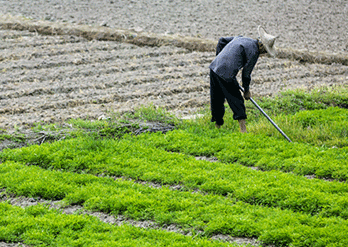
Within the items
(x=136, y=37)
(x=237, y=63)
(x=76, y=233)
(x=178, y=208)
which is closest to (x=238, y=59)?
(x=237, y=63)

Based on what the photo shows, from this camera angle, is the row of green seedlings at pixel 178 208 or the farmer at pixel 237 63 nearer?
the row of green seedlings at pixel 178 208

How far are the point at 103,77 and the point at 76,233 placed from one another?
618 cm

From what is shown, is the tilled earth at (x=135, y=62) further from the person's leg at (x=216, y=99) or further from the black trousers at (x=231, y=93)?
the black trousers at (x=231, y=93)

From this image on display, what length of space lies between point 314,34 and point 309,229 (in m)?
11.1

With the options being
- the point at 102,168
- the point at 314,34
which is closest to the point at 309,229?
the point at 102,168

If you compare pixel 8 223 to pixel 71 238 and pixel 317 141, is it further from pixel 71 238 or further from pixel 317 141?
pixel 317 141

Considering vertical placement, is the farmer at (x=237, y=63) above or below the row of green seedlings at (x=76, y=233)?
above

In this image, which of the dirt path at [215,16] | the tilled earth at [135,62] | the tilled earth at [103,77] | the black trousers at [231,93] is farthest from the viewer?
the dirt path at [215,16]

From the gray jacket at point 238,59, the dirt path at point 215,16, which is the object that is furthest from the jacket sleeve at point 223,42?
the dirt path at point 215,16

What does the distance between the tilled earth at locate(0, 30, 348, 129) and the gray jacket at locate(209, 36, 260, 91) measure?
70.3 inches

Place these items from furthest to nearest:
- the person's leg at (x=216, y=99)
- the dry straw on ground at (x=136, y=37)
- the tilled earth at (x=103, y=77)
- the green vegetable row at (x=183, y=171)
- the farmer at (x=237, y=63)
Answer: the dry straw on ground at (x=136, y=37)
the tilled earth at (x=103, y=77)
the person's leg at (x=216, y=99)
the farmer at (x=237, y=63)
the green vegetable row at (x=183, y=171)

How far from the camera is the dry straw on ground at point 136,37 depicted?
1170 cm

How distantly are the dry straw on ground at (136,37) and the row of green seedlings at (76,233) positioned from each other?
8705 millimetres

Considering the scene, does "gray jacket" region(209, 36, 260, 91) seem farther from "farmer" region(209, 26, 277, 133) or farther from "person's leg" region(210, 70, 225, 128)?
"person's leg" region(210, 70, 225, 128)
